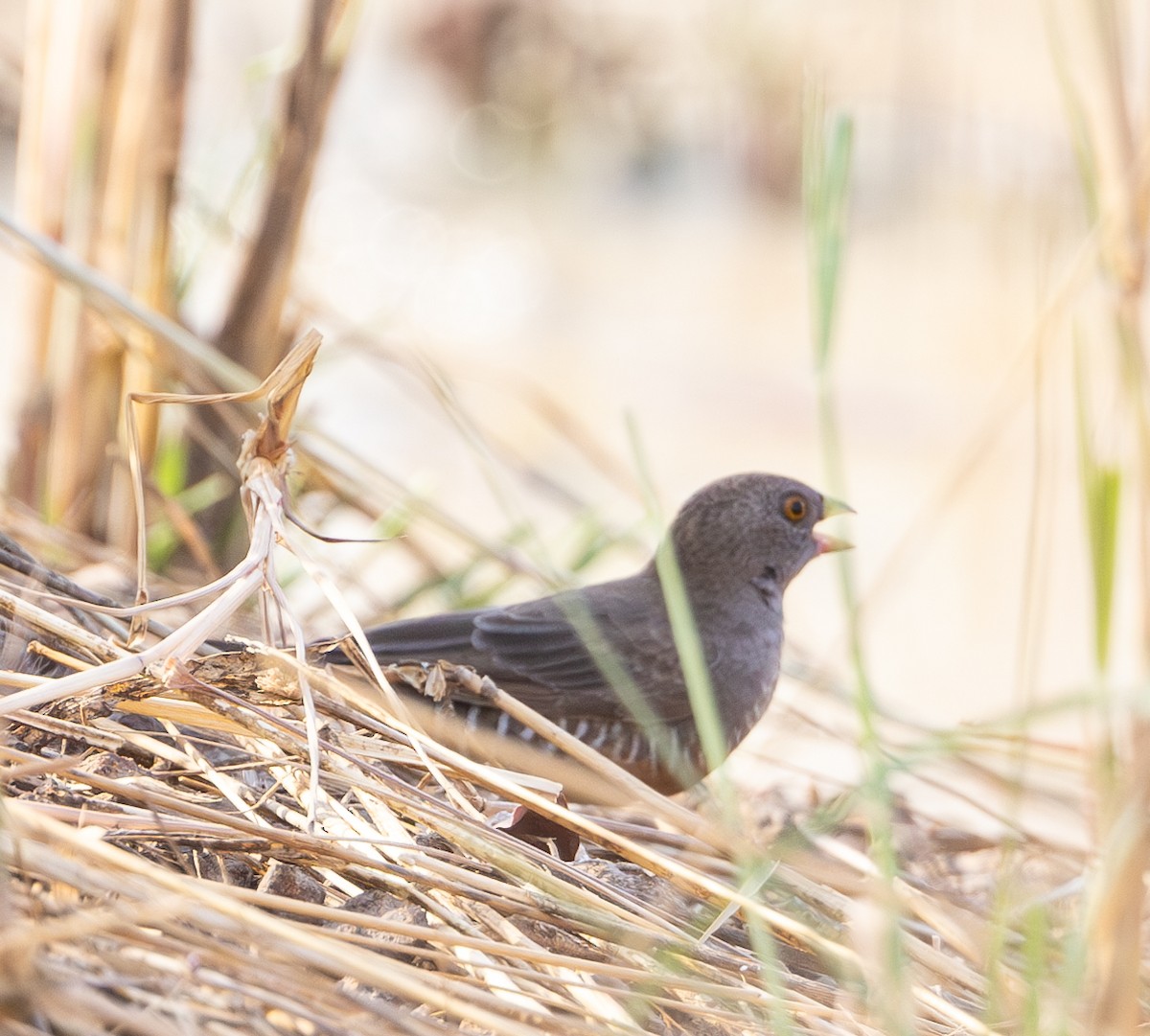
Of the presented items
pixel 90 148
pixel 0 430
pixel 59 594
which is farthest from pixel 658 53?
pixel 59 594

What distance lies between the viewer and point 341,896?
5.74 ft

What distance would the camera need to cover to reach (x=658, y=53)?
15.4 metres

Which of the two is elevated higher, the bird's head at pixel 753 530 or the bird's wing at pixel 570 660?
the bird's head at pixel 753 530

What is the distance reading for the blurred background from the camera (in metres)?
2.30

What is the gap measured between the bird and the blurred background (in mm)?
259

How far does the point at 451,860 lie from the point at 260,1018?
0.44 metres

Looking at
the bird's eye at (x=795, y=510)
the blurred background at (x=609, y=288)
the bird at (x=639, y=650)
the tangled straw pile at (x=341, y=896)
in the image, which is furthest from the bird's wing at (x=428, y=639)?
the bird's eye at (x=795, y=510)

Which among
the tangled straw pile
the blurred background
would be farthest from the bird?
the tangled straw pile

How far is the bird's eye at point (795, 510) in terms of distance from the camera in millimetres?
3469

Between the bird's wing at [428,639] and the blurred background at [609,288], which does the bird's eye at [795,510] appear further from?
the bird's wing at [428,639]

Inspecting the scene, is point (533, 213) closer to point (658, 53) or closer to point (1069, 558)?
point (658, 53)

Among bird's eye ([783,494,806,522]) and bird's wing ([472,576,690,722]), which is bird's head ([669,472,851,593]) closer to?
bird's eye ([783,494,806,522])

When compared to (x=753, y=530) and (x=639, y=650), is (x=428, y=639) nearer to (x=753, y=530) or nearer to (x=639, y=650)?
(x=639, y=650)

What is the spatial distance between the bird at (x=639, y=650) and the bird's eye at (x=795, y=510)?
18 millimetres
